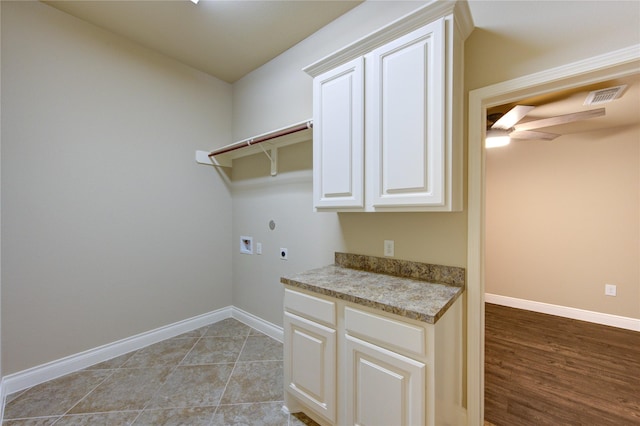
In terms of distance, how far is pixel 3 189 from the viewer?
6.01 ft

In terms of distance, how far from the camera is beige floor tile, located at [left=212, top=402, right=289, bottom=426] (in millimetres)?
1635

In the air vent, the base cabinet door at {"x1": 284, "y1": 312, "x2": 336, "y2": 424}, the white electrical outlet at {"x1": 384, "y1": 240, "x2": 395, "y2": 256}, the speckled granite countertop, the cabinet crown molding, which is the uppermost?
the cabinet crown molding

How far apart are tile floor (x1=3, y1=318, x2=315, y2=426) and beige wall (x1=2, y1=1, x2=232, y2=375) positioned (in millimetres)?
296

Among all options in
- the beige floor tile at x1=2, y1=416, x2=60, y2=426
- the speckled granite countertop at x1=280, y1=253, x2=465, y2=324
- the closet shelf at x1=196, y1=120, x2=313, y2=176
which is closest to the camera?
the speckled granite countertop at x1=280, y1=253, x2=465, y2=324

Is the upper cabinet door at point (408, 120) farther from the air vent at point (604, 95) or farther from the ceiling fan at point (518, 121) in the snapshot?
the air vent at point (604, 95)

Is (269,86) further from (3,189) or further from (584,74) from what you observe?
(584,74)

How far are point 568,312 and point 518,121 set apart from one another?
8.62ft

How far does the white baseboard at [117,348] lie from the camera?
1.91 m

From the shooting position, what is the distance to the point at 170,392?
6.23 feet

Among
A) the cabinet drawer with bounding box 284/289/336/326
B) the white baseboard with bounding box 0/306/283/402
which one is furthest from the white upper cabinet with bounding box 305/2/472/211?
the white baseboard with bounding box 0/306/283/402

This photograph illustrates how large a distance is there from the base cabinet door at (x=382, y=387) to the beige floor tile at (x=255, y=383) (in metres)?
0.74

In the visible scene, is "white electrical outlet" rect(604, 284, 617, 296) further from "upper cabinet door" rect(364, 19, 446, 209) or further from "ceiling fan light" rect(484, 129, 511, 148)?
"upper cabinet door" rect(364, 19, 446, 209)

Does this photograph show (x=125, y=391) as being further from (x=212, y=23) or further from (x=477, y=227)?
(x=212, y=23)

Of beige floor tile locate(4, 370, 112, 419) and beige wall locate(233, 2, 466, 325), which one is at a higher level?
beige wall locate(233, 2, 466, 325)
